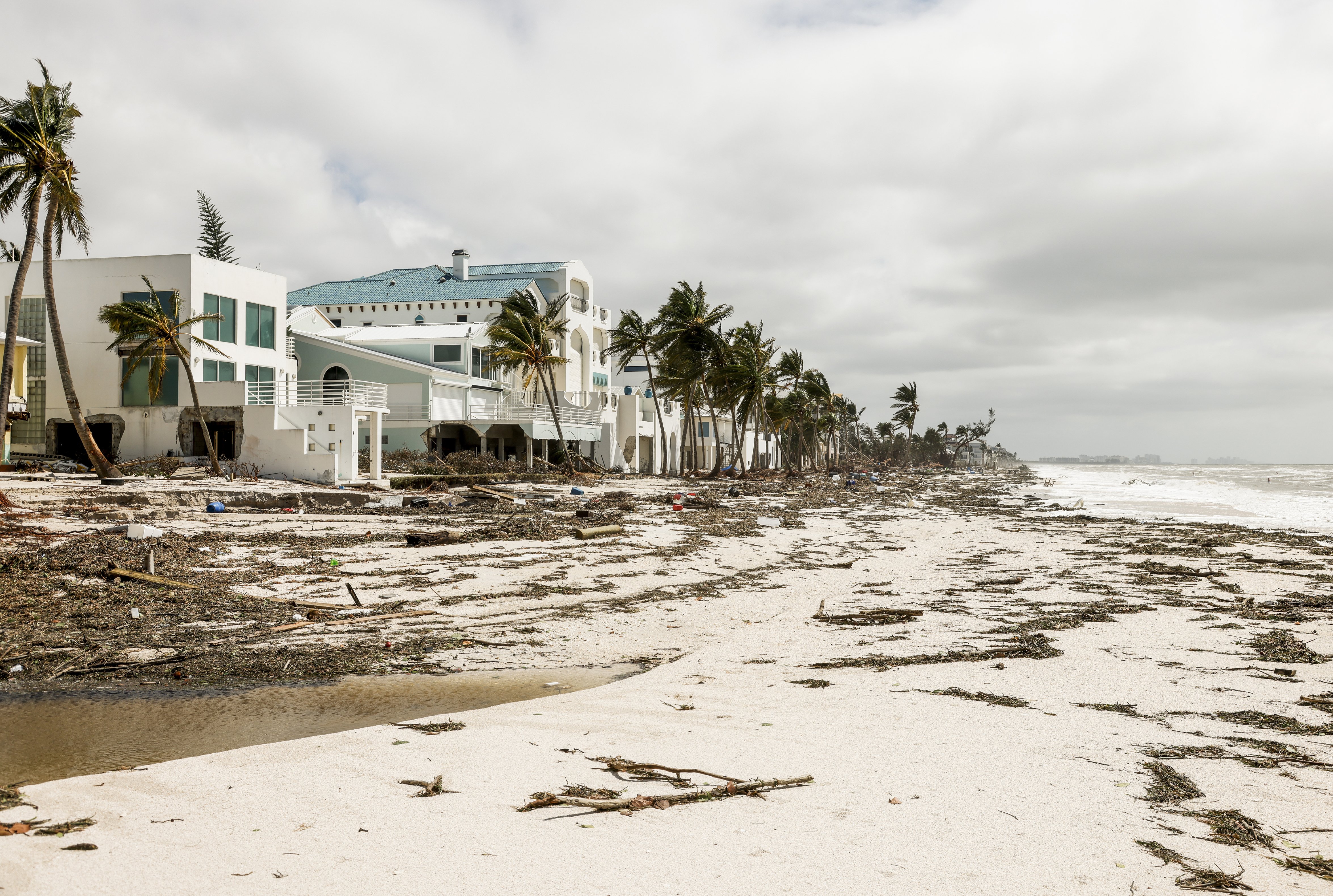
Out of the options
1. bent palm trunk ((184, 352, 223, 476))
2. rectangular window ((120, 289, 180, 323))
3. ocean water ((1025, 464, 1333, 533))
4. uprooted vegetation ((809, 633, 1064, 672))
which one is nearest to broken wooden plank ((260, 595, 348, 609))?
uprooted vegetation ((809, 633, 1064, 672))

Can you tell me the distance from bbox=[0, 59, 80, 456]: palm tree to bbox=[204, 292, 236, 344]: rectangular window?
697 centimetres

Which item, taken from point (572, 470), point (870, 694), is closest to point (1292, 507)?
point (572, 470)

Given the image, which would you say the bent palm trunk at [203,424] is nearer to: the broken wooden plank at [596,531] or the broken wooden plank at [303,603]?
the broken wooden plank at [596,531]

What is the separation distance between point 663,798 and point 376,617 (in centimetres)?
577

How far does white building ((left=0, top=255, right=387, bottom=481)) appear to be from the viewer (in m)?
26.9

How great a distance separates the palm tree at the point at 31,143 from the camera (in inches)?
804

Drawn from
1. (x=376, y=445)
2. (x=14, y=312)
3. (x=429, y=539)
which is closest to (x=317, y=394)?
(x=376, y=445)

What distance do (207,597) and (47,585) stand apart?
1.82m

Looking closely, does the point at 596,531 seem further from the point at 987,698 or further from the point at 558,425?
the point at 558,425

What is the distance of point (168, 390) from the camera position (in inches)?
1110

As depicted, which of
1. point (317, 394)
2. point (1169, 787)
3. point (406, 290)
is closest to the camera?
point (1169, 787)

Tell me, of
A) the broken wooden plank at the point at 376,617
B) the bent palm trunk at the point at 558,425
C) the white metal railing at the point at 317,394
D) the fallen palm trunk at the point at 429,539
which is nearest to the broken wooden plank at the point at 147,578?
the broken wooden plank at the point at 376,617

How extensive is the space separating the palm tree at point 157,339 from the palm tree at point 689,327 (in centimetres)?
2385

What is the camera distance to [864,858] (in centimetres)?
352
